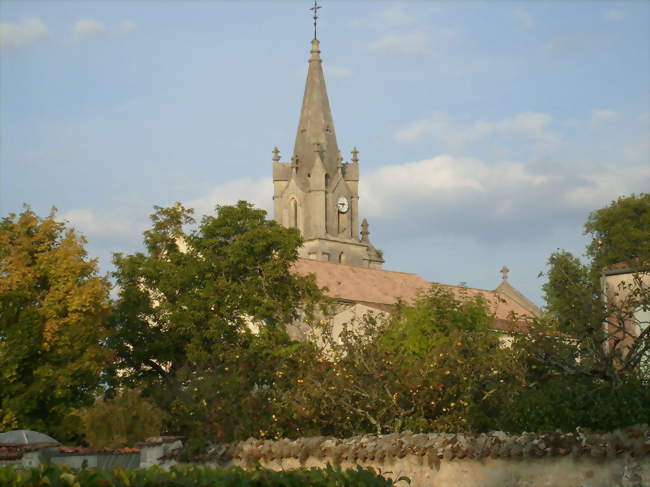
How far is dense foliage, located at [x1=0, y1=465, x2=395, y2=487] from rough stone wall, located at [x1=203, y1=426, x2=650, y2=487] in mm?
1298

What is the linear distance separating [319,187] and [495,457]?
77740 millimetres

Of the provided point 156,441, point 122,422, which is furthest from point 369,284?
point 156,441

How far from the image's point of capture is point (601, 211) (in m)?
61.5

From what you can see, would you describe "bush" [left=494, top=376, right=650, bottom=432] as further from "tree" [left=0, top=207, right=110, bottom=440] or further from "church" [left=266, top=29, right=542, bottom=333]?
"church" [left=266, top=29, right=542, bottom=333]

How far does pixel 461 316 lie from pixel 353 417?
15907 mm

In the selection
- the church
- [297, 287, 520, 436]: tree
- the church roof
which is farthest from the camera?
the church

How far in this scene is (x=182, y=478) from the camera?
30.2ft

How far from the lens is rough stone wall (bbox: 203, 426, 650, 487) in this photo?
12711 millimetres

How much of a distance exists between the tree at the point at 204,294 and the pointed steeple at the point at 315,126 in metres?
49.0

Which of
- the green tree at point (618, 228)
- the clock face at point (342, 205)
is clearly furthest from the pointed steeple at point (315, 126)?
the green tree at point (618, 228)

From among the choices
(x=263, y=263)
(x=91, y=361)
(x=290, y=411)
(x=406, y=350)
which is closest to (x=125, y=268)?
(x=263, y=263)

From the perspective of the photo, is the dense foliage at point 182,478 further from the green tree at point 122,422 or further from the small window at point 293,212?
the small window at point 293,212

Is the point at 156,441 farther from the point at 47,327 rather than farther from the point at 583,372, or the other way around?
the point at 47,327

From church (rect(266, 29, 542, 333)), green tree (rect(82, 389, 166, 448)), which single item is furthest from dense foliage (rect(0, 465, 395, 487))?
church (rect(266, 29, 542, 333))
